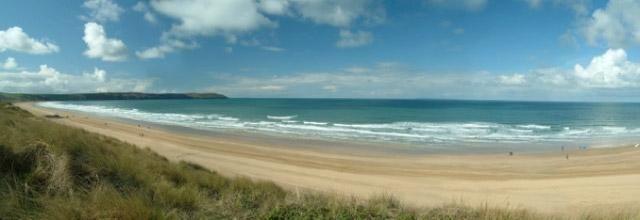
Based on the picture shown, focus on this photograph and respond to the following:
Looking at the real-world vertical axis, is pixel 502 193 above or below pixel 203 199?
below

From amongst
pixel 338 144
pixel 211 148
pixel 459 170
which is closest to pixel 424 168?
pixel 459 170

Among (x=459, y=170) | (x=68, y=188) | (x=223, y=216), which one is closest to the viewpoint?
(x=223, y=216)

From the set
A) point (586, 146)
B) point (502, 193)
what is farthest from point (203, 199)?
point (586, 146)

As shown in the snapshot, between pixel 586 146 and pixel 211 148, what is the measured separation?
82.6 feet

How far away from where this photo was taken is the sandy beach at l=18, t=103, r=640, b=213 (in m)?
12.1

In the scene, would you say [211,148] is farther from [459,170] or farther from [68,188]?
[68,188]

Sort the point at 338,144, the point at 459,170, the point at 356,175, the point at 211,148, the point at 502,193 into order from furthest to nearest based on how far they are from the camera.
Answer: the point at 338,144 < the point at 211,148 < the point at 459,170 < the point at 356,175 < the point at 502,193

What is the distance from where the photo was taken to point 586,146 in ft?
90.9

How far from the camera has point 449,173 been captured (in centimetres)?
1697

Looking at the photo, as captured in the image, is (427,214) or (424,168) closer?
(427,214)

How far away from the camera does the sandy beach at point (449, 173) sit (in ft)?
39.6

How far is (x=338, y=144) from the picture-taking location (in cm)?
2698

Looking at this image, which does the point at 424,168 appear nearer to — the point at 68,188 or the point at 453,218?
the point at 453,218

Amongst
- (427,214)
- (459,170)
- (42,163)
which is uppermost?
(42,163)
